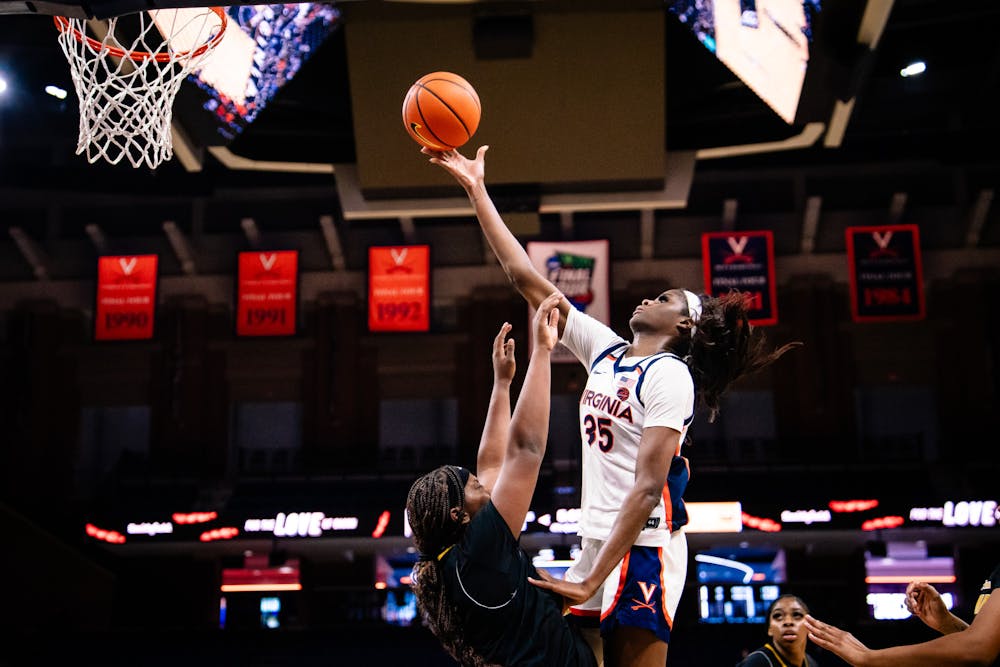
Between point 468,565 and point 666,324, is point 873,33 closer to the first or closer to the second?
point 666,324

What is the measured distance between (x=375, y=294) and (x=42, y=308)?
23.6 ft

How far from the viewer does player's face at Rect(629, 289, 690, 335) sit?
333cm

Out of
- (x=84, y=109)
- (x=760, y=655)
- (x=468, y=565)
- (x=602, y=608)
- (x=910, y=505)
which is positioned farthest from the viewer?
(x=910, y=505)

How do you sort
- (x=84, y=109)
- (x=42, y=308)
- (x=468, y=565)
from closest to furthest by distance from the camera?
(x=468, y=565)
(x=84, y=109)
(x=42, y=308)

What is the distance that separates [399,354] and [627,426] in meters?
16.0

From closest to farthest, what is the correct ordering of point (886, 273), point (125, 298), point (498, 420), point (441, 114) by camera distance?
point (498, 420), point (441, 114), point (886, 273), point (125, 298)

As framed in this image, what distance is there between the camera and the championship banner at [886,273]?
14680 millimetres

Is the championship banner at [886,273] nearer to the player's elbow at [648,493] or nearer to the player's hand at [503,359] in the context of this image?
the player's hand at [503,359]

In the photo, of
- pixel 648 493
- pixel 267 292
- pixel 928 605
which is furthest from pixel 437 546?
pixel 267 292

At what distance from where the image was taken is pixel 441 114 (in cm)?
393

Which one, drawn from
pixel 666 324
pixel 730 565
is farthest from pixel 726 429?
pixel 666 324

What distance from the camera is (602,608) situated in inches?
120

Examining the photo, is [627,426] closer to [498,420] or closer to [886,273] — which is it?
[498,420]

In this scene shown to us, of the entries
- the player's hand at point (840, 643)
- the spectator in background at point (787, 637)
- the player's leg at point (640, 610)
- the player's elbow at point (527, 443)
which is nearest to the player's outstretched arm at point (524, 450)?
the player's elbow at point (527, 443)
